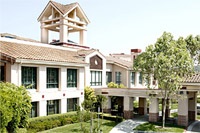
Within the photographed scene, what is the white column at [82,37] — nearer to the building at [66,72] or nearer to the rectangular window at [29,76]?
the building at [66,72]

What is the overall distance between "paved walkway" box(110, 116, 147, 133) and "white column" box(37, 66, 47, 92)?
751 cm

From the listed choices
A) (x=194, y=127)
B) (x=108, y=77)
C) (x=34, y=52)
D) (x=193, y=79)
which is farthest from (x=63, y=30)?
(x=194, y=127)

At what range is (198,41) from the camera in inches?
1724

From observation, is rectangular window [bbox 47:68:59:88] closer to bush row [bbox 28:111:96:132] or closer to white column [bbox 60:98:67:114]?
white column [bbox 60:98:67:114]

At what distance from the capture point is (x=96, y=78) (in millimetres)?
31625

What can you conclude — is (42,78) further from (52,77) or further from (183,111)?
(183,111)

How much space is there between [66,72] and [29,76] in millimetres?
4569

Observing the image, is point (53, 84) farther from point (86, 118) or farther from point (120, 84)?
point (120, 84)

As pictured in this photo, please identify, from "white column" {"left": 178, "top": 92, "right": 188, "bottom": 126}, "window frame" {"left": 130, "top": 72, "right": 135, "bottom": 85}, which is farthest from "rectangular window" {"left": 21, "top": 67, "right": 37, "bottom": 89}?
"window frame" {"left": 130, "top": 72, "right": 135, "bottom": 85}

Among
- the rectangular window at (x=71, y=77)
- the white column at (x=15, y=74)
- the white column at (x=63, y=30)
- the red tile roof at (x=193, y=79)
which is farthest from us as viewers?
the white column at (x=63, y=30)

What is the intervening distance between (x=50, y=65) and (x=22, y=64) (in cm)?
332

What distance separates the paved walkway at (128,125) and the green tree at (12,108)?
29.2 ft

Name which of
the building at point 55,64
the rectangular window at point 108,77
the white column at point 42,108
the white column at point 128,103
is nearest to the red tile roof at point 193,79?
the white column at point 128,103

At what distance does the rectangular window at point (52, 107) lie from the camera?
24.1m
